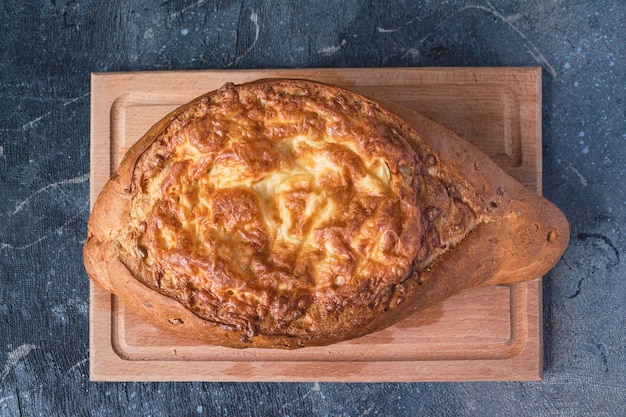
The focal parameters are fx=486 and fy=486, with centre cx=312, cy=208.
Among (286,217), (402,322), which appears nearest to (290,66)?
(286,217)

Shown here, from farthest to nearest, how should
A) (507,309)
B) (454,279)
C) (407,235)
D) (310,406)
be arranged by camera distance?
(310,406)
(507,309)
(454,279)
(407,235)

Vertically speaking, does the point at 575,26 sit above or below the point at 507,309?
above

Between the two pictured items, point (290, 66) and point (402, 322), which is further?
point (290, 66)

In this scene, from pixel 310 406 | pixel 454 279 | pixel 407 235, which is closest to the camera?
pixel 407 235

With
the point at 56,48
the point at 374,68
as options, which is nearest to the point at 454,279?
the point at 374,68

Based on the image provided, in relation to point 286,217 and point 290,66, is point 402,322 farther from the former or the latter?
point 290,66

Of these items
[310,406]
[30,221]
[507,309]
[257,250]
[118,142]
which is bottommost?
[310,406]

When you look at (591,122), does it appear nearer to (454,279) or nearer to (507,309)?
(507,309)
